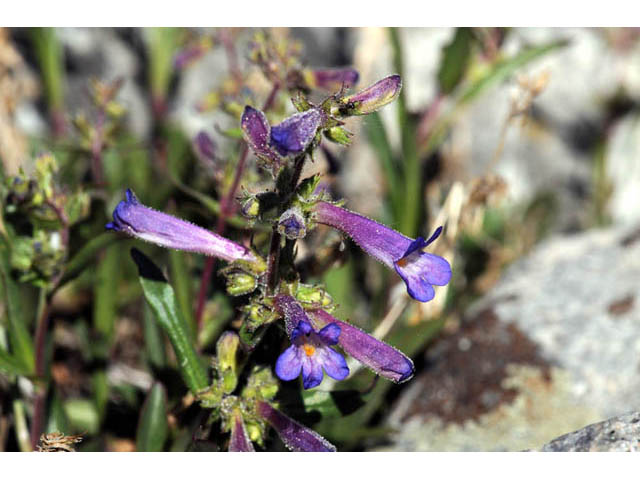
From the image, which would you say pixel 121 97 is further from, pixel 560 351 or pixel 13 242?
pixel 560 351

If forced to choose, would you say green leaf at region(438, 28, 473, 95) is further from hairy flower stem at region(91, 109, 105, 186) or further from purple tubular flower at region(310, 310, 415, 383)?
purple tubular flower at region(310, 310, 415, 383)

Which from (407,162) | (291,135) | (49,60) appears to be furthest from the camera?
(49,60)

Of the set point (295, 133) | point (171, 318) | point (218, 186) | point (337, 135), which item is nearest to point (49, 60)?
point (218, 186)

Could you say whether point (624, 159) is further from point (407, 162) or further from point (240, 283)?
point (240, 283)

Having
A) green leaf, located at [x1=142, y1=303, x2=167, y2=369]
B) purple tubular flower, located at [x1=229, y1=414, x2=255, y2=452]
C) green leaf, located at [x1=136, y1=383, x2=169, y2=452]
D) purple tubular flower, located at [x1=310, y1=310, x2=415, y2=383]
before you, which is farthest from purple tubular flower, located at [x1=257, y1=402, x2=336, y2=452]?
green leaf, located at [x1=142, y1=303, x2=167, y2=369]

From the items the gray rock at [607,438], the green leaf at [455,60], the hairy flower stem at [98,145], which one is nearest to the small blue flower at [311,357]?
the gray rock at [607,438]

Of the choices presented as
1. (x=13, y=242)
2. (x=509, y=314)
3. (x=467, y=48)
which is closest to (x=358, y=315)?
(x=509, y=314)

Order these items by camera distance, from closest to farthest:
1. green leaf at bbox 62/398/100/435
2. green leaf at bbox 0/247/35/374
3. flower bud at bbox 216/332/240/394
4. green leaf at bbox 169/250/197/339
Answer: flower bud at bbox 216/332/240/394 < green leaf at bbox 0/247/35/374 < green leaf at bbox 169/250/197/339 < green leaf at bbox 62/398/100/435

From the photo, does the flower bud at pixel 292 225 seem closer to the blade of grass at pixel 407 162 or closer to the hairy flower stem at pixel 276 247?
the hairy flower stem at pixel 276 247
